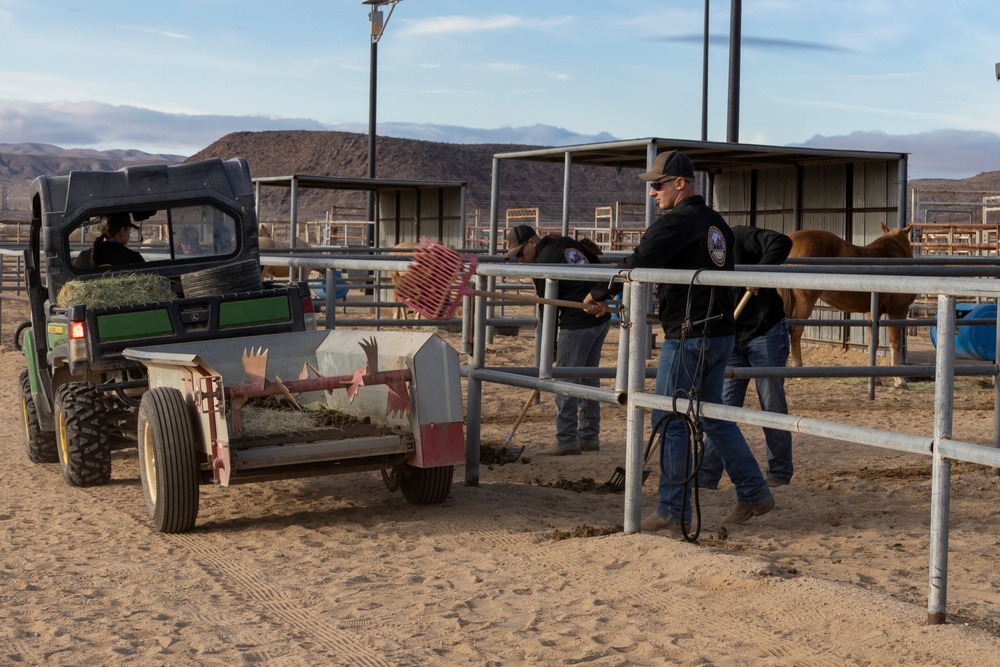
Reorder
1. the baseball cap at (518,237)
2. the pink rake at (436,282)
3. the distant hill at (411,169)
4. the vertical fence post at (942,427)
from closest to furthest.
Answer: the vertical fence post at (942,427), the pink rake at (436,282), the baseball cap at (518,237), the distant hill at (411,169)

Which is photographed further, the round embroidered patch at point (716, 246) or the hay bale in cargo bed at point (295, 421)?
the hay bale in cargo bed at point (295, 421)

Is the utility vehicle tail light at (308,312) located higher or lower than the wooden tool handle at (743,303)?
lower

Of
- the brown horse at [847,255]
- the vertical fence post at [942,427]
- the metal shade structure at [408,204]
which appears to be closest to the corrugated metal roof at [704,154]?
the brown horse at [847,255]

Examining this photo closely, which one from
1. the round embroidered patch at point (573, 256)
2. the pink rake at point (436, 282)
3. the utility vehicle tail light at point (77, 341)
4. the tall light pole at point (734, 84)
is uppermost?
the tall light pole at point (734, 84)

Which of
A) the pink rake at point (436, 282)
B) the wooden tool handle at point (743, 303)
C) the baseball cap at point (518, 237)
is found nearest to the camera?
the pink rake at point (436, 282)

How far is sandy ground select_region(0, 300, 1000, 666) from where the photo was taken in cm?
393

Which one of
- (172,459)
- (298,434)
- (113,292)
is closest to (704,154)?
(113,292)

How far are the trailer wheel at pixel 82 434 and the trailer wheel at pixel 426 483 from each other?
1949mm

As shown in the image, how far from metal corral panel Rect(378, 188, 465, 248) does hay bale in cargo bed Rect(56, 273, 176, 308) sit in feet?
41.6

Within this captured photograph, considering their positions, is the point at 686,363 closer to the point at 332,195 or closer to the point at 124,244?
the point at 124,244

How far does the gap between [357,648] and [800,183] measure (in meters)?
14.2

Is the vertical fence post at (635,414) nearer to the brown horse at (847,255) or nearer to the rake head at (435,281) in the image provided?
the rake head at (435,281)

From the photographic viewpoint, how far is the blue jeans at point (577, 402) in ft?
27.8

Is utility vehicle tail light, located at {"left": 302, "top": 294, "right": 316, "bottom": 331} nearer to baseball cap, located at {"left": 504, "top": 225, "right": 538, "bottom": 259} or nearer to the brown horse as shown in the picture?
baseball cap, located at {"left": 504, "top": 225, "right": 538, "bottom": 259}
